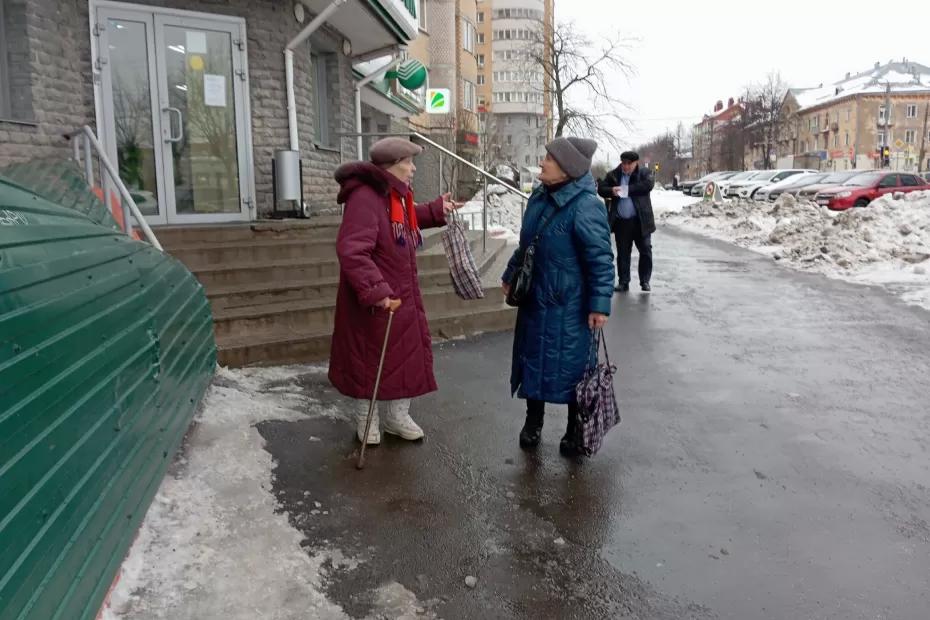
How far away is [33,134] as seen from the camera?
7.48m

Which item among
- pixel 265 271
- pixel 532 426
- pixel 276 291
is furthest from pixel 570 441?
pixel 265 271

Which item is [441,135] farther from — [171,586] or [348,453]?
[171,586]

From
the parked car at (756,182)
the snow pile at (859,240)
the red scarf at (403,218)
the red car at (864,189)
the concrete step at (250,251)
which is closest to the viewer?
the red scarf at (403,218)

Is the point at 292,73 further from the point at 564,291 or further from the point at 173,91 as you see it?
the point at 564,291

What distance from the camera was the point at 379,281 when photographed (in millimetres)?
4039

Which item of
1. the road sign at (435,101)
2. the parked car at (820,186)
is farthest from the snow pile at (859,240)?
the road sign at (435,101)

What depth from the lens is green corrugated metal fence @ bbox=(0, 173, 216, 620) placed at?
192 cm

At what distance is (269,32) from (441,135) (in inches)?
621

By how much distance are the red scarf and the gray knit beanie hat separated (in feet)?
2.79

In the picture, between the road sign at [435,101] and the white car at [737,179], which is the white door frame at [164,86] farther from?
the white car at [737,179]

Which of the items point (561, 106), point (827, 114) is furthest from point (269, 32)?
point (827, 114)

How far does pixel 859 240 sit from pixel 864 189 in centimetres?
1213

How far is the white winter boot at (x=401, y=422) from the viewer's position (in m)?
4.62

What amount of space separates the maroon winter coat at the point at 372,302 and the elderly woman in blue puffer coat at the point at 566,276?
0.64 metres
